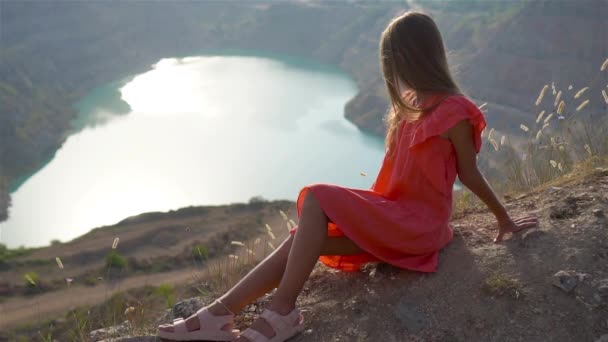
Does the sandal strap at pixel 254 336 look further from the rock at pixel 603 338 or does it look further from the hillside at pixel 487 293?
the rock at pixel 603 338

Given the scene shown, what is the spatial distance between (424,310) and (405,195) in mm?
427

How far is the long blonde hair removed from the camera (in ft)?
6.77

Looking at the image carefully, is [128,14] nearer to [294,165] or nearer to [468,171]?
[294,165]

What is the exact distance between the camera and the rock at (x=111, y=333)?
239 centimetres

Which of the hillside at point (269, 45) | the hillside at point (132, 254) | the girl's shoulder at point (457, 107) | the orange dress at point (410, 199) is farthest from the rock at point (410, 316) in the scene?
the hillside at point (269, 45)

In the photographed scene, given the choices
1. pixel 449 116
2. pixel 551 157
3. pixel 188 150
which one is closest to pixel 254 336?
pixel 449 116

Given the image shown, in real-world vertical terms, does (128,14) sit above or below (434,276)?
above

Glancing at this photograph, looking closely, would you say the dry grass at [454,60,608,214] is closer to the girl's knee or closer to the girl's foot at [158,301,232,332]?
the girl's knee

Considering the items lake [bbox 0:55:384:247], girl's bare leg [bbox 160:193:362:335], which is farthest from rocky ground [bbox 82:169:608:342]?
lake [bbox 0:55:384:247]

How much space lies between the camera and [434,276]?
2193 mm

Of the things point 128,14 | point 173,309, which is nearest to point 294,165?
point 173,309

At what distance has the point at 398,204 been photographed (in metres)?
2.14

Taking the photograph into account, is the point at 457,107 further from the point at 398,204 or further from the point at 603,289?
the point at 603,289

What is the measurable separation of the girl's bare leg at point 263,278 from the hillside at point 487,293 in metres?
0.22
